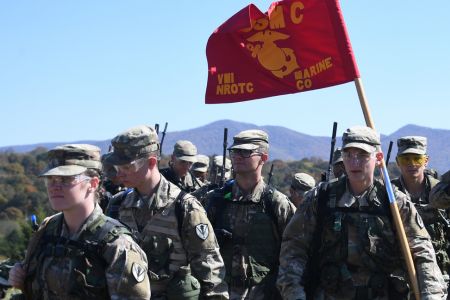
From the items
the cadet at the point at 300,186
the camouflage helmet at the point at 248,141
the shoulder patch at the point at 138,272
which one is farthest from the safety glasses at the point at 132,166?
the cadet at the point at 300,186

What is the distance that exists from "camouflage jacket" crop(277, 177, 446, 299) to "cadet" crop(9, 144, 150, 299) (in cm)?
187

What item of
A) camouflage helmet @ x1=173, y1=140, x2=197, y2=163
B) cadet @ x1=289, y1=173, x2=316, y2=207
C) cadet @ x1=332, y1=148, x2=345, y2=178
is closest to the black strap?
cadet @ x1=289, y1=173, x2=316, y2=207

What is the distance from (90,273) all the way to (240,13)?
4.48 m

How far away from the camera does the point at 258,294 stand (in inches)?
324

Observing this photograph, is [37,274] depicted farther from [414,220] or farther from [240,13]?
[240,13]

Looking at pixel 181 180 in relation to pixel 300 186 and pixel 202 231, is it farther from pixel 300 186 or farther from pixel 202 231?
pixel 202 231

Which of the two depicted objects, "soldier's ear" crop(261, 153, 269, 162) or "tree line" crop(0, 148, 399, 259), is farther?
"tree line" crop(0, 148, 399, 259)

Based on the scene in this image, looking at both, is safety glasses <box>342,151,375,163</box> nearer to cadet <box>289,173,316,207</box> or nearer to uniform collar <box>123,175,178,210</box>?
uniform collar <box>123,175,178,210</box>

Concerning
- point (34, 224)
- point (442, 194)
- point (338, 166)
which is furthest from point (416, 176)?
point (34, 224)

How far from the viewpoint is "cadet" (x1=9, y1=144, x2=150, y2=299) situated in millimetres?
5039

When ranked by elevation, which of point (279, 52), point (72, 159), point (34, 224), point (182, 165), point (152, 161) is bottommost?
point (182, 165)

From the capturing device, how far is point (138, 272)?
5012 millimetres

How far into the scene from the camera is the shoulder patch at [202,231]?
6375mm

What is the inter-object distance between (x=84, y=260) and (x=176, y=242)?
57.1 inches
